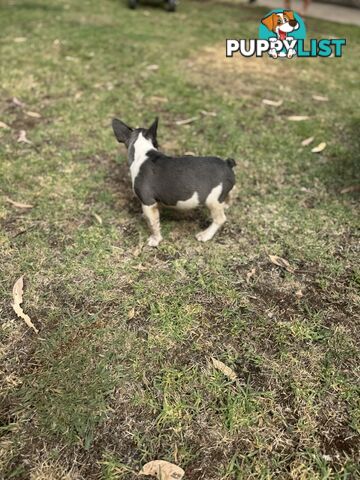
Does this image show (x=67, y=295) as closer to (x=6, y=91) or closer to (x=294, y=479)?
(x=294, y=479)

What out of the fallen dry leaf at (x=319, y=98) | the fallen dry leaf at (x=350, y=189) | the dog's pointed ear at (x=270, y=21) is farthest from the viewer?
the dog's pointed ear at (x=270, y=21)

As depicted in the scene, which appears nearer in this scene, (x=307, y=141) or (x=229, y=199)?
(x=229, y=199)

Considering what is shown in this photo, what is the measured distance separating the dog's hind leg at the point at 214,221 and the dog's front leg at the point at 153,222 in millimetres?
314

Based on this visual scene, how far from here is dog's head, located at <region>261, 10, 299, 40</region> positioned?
556cm

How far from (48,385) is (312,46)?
21.0 feet

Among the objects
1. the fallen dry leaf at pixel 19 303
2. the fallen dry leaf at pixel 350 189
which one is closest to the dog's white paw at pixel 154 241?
the fallen dry leaf at pixel 19 303

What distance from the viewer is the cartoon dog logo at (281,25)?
5566mm

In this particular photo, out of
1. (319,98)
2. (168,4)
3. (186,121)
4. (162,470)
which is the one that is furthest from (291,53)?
(162,470)

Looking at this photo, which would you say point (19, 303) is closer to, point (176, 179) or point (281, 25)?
point (176, 179)

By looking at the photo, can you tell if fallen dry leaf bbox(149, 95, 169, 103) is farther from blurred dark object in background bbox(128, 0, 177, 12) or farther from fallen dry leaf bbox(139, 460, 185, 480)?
blurred dark object in background bbox(128, 0, 177, 12)

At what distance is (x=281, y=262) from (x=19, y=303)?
182 centimetres

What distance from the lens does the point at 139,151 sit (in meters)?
2.94

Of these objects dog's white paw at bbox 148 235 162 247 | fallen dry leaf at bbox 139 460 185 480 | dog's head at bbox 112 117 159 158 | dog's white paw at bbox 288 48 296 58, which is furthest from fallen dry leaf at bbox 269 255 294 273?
dog's white paw at bbox 288 48 296 58

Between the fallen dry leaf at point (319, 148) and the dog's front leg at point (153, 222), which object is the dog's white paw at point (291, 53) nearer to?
the fallen dry leaf at point (319, 148)
